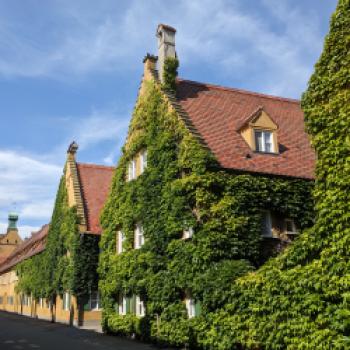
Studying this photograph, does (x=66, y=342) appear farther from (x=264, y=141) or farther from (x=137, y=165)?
(x=264, y=141)

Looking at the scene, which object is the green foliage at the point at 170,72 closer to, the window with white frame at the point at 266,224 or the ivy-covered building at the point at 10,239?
the window with white frame at the point at 266,224

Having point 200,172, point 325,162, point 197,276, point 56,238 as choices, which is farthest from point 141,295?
point 56,238

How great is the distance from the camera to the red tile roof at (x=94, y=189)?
3231 centimetres

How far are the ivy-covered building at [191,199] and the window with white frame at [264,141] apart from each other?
0.15 ft

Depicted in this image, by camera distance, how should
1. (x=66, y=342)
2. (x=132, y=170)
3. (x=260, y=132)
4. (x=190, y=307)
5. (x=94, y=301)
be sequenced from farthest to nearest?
1. (x=94, y=301)
2. (x=132, y=170)
3. (x=260, y=132)
4. (x=66, y=342)
5. (x=190, y=307)

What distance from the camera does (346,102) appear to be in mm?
12328

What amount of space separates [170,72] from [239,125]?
4.47 metres

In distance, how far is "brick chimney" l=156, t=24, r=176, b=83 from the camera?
77.8 ft

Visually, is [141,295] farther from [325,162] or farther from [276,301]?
[325,162]

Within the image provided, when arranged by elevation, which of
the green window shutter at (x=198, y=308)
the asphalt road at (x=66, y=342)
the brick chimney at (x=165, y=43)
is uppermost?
the brick chimney at (x=165, y=43)

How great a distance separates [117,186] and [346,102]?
620 inches

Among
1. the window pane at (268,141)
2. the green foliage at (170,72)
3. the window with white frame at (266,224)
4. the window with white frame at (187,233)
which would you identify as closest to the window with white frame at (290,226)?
the window with white frame at (266,224)

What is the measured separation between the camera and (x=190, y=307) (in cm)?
1773

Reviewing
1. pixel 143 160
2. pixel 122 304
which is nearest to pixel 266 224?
pixel 143 160
